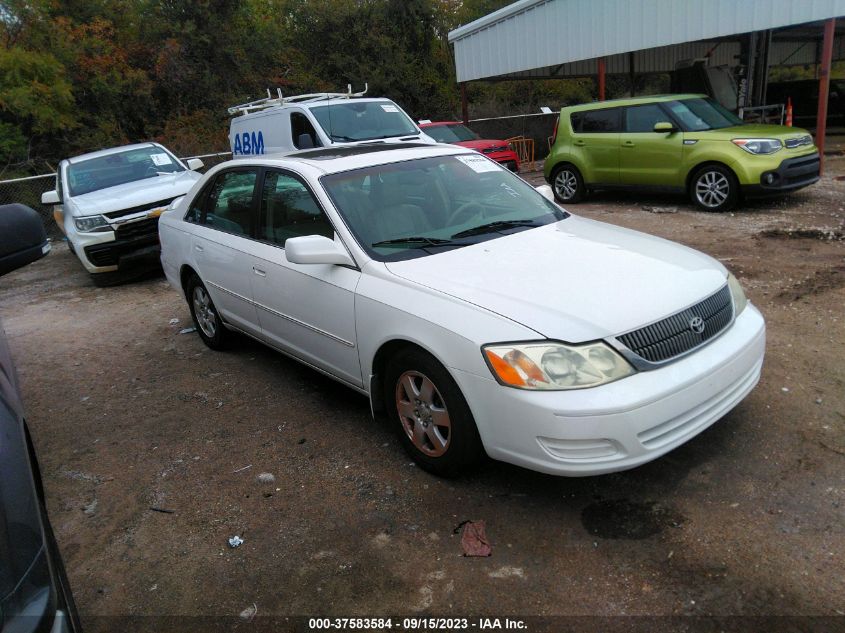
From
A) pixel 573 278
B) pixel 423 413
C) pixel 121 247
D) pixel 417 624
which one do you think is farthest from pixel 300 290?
pixel 121 247

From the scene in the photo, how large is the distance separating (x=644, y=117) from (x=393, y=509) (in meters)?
8.72

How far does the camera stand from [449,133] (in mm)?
14820

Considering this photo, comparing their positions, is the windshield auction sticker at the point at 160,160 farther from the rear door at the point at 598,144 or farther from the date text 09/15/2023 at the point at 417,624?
the date text 09/15/2023 at the point at 417,624

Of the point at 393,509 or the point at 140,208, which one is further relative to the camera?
the point at 140,208

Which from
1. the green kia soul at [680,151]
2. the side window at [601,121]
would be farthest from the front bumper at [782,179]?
the side window at [601,121]

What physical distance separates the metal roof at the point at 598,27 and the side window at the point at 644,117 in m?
3.24

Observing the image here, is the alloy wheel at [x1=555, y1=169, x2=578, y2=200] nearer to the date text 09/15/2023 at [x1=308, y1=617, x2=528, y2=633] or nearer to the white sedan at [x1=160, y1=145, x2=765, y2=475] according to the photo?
the white sedan at [x1=160, y1=145, x2=765, y2=475]

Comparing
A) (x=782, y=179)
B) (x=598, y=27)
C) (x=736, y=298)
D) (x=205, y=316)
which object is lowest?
(x=205, y=316)

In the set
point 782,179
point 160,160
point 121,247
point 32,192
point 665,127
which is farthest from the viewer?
point 32,192

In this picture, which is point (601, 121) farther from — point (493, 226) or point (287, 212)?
point (287, 212)

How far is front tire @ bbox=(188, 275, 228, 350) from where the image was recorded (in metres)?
5.41

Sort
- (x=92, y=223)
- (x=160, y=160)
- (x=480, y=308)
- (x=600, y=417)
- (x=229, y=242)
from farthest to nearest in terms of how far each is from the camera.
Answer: (x=160, y=160) < (x=92, y=223) < (x=229, y=242) < (x=480, y=308) < (x=600, y=417)

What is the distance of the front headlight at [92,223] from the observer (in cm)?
834

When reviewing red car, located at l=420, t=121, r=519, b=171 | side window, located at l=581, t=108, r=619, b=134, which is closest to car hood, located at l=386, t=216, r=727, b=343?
side window, located at l=581, t=108, r=619, b=134
